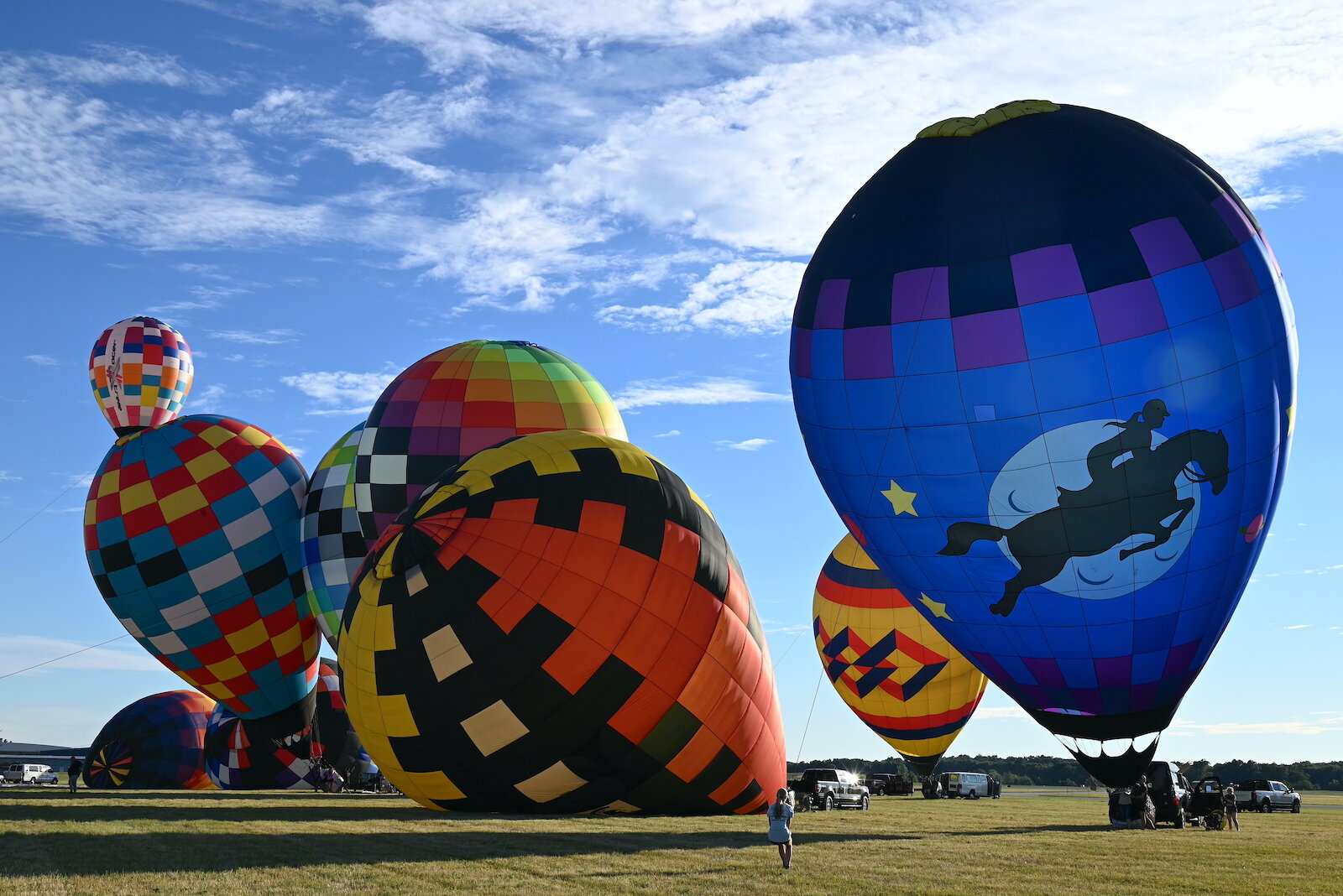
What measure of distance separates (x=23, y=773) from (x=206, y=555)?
878 inches

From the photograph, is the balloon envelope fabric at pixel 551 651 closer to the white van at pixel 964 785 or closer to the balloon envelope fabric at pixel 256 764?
the balloon envelope fabric at pixel 256 764

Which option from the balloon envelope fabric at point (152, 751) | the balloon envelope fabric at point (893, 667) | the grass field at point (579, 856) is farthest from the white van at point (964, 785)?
the balloon envelope fabric at point (152, 751)

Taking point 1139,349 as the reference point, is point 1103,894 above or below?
below

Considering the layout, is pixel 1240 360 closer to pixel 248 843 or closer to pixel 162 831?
pixel 248 843

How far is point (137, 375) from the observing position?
26641 mm

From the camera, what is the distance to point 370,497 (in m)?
22.9

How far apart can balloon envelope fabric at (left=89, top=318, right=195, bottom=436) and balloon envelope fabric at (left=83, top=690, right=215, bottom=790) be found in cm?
828

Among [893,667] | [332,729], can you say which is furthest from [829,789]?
[332,729]

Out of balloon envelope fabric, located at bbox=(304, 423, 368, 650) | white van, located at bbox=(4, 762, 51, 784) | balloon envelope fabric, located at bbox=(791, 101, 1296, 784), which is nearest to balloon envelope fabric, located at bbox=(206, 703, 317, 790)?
balloon envelope fabric, located at bbox=(304, 423, 368, 650)

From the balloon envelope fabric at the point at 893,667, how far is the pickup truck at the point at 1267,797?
8.21 metres

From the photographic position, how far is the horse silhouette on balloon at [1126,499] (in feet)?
47.9

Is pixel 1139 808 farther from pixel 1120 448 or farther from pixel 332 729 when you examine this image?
pixel 332 729

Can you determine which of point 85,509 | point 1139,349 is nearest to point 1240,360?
point 1139,349

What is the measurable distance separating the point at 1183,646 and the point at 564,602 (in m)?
8.19
